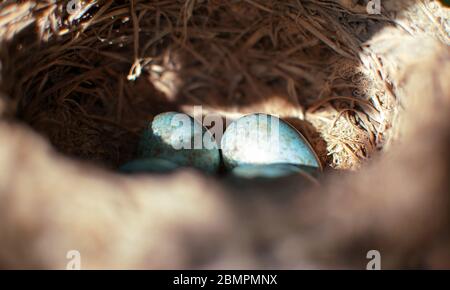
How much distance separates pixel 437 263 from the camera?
73 centimetres

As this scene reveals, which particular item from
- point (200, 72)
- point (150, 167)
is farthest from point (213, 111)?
point (150, 167)

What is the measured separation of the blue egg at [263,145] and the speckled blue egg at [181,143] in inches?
1.6

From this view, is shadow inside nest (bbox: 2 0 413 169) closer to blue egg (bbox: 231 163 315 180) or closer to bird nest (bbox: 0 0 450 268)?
bird nest (bbox: 0 0 450 268)

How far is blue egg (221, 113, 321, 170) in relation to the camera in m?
1.04

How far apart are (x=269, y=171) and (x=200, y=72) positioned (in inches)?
21.4

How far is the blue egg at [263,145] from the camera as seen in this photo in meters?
1.04

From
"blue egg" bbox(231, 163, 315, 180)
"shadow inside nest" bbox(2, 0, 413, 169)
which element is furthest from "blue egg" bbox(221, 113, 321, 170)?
"shadow inside nest" bbox(2, 0, 413, 169)

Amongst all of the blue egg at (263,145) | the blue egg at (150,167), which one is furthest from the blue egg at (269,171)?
the blue egg at (150,167)

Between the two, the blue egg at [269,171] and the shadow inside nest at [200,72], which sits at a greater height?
the shadow inside nest at [200,72]

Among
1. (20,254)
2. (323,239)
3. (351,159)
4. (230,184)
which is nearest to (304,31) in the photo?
(351,159)

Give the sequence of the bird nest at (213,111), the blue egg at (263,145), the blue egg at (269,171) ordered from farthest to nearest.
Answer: the blue egg at (263,145)
the blue egg at (269,171)
the bird nest at (213,111)

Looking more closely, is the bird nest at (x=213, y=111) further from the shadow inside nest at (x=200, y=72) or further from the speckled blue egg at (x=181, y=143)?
the speckled blue egg at (x=181, y=143)

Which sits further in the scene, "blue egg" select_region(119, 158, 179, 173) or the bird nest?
"blue egg" select_region(119, 158, 179, 173)
